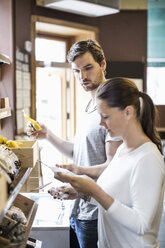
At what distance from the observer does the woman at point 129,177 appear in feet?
3.96

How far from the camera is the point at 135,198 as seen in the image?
1.22 metres

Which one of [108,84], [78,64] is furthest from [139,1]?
[108,84]

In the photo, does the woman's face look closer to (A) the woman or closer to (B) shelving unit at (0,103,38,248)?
(A) the woman

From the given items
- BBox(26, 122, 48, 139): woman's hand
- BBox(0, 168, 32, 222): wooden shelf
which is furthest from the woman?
BBox(26, 122, 48, 139): woman's hand

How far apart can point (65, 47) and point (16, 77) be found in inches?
54.5

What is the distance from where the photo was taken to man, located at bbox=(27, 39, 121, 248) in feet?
5.75

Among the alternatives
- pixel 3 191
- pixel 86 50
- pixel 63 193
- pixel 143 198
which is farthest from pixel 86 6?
pixel 3 191

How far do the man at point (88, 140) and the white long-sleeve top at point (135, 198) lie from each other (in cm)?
32

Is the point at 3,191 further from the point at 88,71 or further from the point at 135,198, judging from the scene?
the point at 88,71

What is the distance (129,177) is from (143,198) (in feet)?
0.39

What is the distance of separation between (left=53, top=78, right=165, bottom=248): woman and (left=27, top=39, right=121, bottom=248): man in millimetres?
306

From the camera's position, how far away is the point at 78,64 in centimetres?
187

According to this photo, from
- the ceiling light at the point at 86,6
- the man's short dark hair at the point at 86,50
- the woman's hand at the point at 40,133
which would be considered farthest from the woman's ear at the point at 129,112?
the ceiling light at the point at 86,6

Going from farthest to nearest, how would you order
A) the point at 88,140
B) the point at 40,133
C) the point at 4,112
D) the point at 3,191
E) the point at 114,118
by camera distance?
the point at 40,133 < the point at 88,140 < the point at 4,112 < the point at 114,118 < the point at 3,191
